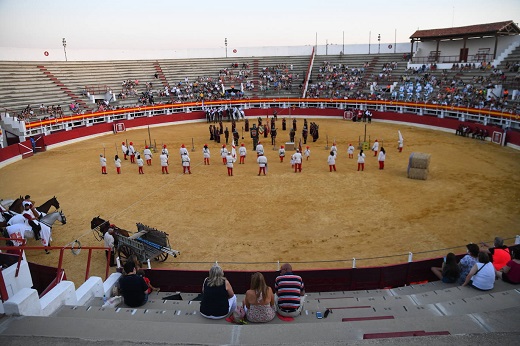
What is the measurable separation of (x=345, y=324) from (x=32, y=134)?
30673 millimetres

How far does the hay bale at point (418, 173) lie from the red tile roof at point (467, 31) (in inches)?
1074

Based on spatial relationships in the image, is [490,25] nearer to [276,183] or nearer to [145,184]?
[276,183]

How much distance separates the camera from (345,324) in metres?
5.07

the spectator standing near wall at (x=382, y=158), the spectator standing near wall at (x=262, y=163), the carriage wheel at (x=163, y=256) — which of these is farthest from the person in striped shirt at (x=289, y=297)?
the spectator standing near wall at (x=382, y=158)

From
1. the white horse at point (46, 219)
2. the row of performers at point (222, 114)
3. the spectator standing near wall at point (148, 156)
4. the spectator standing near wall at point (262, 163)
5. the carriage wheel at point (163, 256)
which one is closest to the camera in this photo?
the carriage wheel at point (163, 256)

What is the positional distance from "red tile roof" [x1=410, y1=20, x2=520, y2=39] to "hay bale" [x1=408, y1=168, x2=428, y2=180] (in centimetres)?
2728

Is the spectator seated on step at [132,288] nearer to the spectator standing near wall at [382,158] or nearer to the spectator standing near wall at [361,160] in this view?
the spectator standing near wall at [361,160]

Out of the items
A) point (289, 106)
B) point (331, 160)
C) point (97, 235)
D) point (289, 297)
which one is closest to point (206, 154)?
point (331, 160)

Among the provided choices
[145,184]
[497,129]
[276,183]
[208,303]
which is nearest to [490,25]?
[497,129]

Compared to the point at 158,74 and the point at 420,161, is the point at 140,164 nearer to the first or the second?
the point at 420,161

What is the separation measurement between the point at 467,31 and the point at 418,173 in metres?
29.5

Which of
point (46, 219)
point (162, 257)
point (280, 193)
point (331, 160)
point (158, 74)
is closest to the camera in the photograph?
point (162, 257)

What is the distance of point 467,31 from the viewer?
3872 centimetres

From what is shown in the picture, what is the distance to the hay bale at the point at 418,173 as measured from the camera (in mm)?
17222
